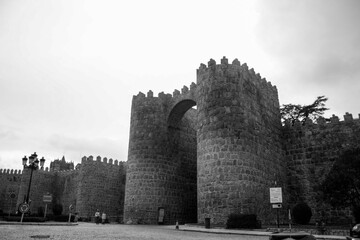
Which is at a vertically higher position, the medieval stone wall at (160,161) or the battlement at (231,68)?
the battlement at (231,68)

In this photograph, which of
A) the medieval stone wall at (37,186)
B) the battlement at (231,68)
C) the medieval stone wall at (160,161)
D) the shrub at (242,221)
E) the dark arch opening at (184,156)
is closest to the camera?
the shrub at (242,221)

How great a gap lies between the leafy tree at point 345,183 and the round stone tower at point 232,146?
15.3 ft

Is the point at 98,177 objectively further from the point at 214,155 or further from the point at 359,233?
the point at 359,233

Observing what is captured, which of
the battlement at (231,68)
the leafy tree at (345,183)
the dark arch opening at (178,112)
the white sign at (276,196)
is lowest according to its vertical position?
the white sign at (276,196)

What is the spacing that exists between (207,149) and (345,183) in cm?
829

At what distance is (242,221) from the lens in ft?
54.0

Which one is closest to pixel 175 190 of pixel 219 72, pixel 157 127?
pixel 157 127

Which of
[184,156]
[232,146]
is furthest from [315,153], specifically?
[184,156]

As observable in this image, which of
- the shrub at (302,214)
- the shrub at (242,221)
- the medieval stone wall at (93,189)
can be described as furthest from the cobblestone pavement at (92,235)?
the medieval stone wall at (93,189)

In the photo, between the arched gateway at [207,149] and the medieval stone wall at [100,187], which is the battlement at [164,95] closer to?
the arched gateway at [207,149]

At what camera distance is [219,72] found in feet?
70.5

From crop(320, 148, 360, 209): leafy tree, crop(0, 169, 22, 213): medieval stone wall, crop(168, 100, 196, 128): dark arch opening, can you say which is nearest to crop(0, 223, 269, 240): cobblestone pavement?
crop(320, 148, 360, 209): leafy tree

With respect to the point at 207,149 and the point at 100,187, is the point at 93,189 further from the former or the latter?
the point at 207,149

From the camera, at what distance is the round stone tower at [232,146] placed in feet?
61.7
